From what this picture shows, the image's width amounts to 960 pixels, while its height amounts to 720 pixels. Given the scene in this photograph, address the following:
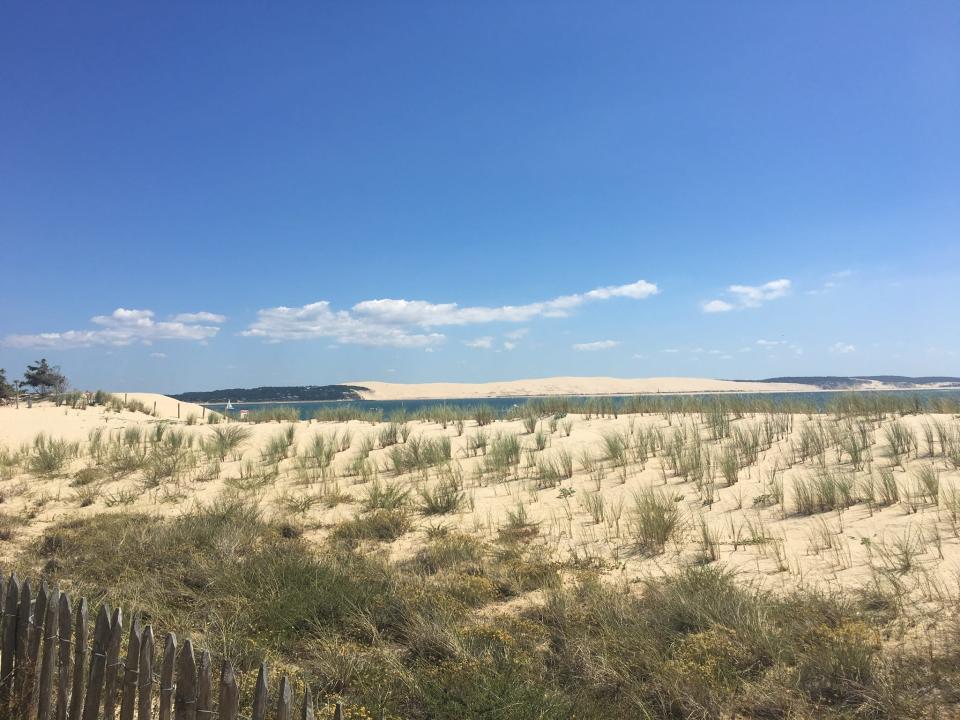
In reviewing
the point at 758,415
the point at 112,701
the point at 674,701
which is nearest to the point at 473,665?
the point at 674,701

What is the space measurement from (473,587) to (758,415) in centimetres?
1206

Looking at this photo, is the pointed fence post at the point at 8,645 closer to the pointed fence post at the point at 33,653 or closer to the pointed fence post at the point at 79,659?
the pointed fence post at the point at 33,653

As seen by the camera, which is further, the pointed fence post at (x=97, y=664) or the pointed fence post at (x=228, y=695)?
the pointed fence post at (x=97, y=664)

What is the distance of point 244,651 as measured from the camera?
400 cm

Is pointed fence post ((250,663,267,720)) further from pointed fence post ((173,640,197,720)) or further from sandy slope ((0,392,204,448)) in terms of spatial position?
sandy slope ((0,392,204,448))

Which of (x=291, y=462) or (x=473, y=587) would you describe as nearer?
(x=473, y=587)

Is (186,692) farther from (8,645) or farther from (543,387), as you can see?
(543,387)

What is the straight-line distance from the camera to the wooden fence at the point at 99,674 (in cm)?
253

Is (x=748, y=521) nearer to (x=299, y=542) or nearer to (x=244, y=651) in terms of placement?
(x=299, y=542)

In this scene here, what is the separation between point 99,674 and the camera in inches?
118

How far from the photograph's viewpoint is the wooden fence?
253 centimetres

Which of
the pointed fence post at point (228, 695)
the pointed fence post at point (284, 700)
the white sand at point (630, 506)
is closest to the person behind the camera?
the pointed fence post at point (284, 700)

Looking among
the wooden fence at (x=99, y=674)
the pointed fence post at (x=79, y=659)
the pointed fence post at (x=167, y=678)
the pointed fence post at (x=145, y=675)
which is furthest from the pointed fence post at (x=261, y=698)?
the pointed fence post at (x=79, y=659)

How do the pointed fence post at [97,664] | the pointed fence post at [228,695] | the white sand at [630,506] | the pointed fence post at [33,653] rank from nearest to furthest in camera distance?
the pointed fence post at [228,695], the pointed fence post at [97,664], the pointed fence post at [33,653], the white sand at [630,506]
